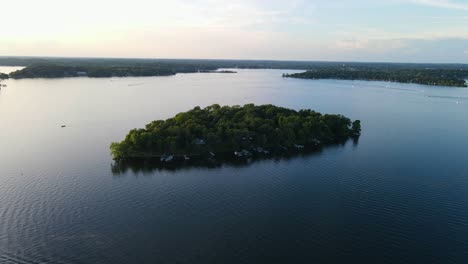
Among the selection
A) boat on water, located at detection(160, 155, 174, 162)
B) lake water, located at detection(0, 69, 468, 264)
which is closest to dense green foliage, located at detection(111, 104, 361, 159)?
boat on water, located at detection(160, 155, 174, 162)

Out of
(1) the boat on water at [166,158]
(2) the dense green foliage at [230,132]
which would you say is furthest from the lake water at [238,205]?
(2) the dense green foliage at [230,132]

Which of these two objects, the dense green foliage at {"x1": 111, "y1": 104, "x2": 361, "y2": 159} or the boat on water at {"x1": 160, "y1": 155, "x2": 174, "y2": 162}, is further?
the dense green foliage at {"x1": 111, "y1": 104, "x2": 361, "y2": 159}

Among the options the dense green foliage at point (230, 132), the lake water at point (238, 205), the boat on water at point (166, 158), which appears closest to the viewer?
the lake water at point (238, 205)

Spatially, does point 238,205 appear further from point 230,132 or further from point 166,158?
point 230,132

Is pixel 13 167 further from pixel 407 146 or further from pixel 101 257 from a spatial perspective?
pixel 407 146

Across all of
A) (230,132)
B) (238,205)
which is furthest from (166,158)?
(238,205)

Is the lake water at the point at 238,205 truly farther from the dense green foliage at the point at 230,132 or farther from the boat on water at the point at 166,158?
the dense green foliage at the point at 230,132

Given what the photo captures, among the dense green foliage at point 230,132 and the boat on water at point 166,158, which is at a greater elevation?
the dense green foliage at point 230,132

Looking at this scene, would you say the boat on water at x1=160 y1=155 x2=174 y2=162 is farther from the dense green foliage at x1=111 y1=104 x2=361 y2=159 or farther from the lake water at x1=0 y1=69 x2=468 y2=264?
the lake water at x1=0 y1=69 x2=468 y2=264
